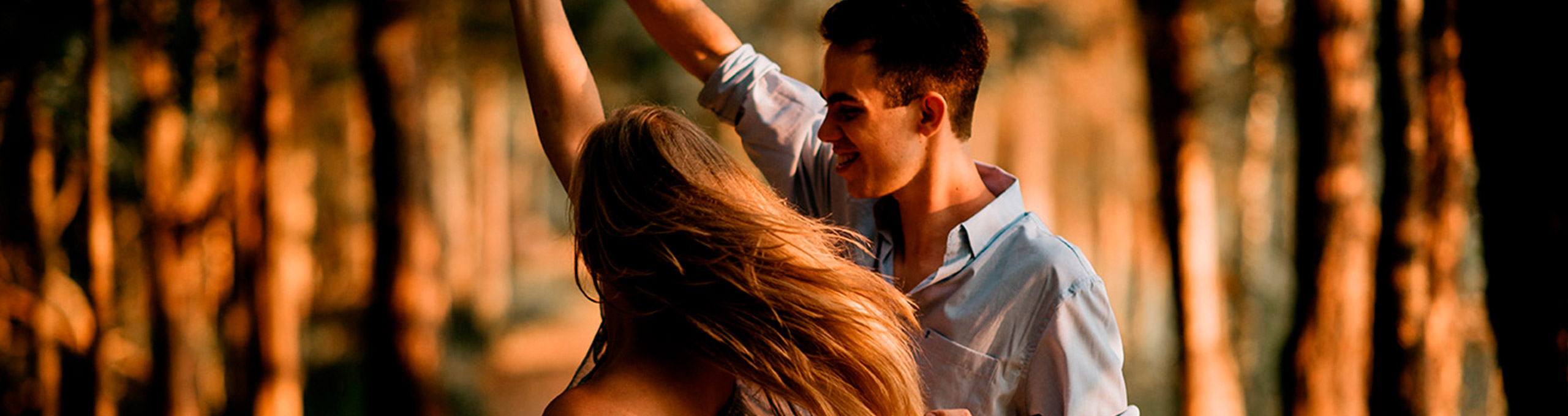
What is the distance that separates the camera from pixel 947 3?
1.84 meters

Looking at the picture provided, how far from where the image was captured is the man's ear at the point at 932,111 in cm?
186

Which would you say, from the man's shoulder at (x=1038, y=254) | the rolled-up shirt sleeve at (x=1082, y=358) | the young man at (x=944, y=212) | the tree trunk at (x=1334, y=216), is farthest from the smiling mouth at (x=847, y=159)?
the tree trunk at (x=1334, y=216)

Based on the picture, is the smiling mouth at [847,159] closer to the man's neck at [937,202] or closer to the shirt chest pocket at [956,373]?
the man's neck at [937,202]

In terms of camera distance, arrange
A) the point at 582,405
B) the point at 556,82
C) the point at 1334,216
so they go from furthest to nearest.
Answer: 1. the point at 1334,216
2. the point at 556,82
3. the point at 582,405

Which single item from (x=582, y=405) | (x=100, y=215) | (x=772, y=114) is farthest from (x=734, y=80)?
(x=100, y=215)

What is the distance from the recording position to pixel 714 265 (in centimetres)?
130

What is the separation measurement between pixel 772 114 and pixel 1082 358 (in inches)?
27.7

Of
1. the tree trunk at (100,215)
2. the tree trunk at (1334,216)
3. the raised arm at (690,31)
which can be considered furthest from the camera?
the tree trunk at (100,215)

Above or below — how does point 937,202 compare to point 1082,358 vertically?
above

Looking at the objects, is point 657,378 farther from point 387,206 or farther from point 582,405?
point 387,206

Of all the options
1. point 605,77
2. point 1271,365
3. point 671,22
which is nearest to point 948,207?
point 671,22

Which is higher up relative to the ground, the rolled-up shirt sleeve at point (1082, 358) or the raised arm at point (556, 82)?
the raised arm at point (556, 82)

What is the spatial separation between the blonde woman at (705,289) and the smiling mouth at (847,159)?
0.42 m

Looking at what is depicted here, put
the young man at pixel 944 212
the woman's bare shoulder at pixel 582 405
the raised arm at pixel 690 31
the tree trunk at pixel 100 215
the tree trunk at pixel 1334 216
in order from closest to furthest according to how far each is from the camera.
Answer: the woman's bare shoulder at pixel 582 405 < the young man at pixel 944 212 < the raised arm at pixel 690 31 < the tree trunk at pixel 1334 216 < the tree trunk at pixel 100 215
